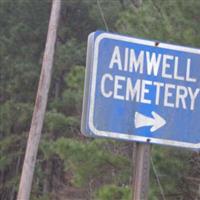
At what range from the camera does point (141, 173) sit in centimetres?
278

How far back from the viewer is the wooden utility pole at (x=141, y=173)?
2742 mm

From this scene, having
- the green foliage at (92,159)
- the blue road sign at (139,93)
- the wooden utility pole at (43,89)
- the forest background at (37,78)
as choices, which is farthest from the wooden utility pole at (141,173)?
the forest background at (37,78)

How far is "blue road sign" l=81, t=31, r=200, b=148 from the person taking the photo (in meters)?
2.73

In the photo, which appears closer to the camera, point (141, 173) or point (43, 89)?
point (141, 173)

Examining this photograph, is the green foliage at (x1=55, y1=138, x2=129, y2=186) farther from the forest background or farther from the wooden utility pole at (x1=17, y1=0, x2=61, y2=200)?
the forest background

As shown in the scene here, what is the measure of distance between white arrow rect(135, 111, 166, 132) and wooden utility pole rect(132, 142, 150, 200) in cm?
8

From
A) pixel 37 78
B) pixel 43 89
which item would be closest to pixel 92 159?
pixel 43 89

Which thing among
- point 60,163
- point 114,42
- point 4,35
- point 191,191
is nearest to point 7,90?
point 4,35

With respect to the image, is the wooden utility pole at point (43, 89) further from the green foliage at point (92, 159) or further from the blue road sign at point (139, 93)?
the blue road sign at point (139, 93)

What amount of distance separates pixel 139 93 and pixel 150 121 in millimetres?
133

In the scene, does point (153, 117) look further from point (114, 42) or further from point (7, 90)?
point (7, 90)

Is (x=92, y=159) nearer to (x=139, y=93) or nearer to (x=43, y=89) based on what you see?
(x=43, y=89)

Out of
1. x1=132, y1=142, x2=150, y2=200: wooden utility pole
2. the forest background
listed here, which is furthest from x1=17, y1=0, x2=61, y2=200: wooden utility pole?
x1=132, y1=142, x2=150, y2=200: wooden utility pole

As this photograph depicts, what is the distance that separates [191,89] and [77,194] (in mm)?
19778
